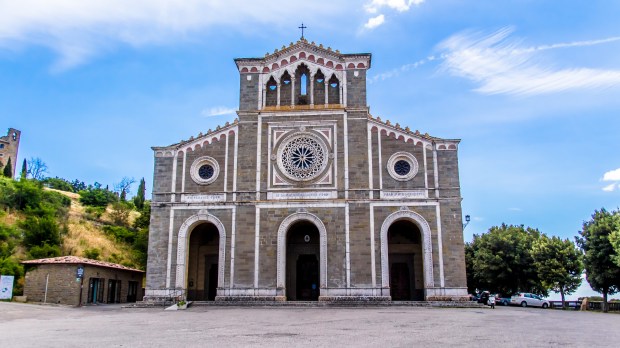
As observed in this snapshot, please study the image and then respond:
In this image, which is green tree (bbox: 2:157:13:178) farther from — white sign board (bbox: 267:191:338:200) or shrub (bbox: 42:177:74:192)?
white sign board (bbox: 267:191:338:200)

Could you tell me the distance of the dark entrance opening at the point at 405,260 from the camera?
34.2 m

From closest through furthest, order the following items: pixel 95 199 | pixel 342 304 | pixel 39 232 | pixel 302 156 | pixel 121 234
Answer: pixel 342 304 → pixel 302 156 → pixel 39 232 → pixel 121 234 → pixel 95 199

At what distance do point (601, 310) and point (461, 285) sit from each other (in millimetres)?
13797

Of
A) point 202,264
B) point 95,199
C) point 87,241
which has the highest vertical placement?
point 95,199

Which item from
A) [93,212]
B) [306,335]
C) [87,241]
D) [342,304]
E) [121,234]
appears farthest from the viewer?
[93,212]

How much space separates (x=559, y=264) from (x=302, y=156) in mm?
22777

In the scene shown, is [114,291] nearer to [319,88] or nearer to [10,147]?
[319,88]

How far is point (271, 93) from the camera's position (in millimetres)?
36031

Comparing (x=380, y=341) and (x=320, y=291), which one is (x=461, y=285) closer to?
(x=320, y=291)

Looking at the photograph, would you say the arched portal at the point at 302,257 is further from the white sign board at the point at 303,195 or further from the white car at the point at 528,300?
the white car at the point at 528,300

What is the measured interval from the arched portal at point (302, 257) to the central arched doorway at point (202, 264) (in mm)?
5031

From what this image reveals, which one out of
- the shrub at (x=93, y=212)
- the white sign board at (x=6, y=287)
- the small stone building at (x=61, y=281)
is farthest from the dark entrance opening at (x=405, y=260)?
the shrub at (x=93, y=212)

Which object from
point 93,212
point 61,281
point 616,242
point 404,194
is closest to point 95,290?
point 61,281

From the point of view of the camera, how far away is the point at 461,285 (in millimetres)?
31328
